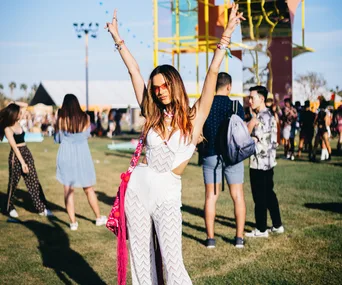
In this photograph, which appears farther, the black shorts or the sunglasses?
the black shorts

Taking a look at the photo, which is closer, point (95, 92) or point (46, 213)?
point (46, 213)

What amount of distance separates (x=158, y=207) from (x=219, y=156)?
2.98 metres

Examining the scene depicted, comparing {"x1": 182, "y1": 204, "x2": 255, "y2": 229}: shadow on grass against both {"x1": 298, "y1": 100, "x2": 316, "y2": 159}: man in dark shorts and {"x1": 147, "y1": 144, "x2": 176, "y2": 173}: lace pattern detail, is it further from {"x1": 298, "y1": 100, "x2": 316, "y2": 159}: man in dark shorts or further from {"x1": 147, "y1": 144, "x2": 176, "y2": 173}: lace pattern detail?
{"x1": 298, "y1": 100, "x2": 316, "y2": 159}: man in dark shorts

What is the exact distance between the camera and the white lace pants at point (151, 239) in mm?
3355

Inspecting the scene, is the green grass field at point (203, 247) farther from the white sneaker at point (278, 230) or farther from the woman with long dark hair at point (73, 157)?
the woman with long dark hair at point (73, 157)

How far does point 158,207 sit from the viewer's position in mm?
3352

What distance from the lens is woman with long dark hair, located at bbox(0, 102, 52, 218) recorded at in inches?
328

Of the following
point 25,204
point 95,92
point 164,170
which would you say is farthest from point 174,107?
point 95,92

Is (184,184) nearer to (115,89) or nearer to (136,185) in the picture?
(136,185)

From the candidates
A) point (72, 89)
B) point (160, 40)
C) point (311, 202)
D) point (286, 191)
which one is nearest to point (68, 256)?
point (311, 202)

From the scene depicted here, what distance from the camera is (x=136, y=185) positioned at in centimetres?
340

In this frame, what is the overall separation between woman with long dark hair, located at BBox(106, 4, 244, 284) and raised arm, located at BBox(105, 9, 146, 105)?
0.82ft

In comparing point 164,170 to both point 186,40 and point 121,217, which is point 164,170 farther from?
point 186,40

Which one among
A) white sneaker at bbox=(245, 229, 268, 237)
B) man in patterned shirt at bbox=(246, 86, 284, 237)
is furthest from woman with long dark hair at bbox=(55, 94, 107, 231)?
man in patterned shirt at bbox=(246, 86, 284, 237)
